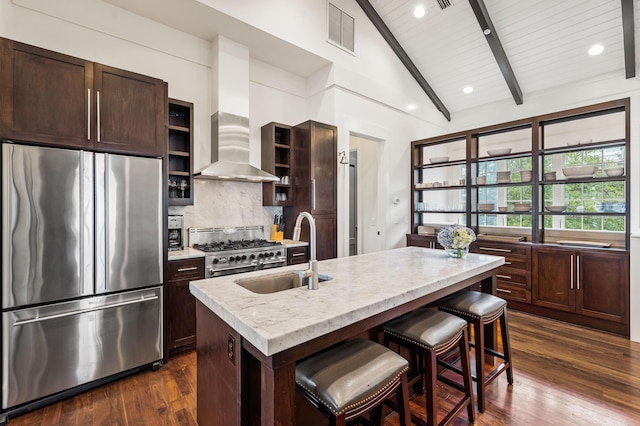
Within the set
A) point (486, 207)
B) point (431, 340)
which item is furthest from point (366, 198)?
point (431, 340)

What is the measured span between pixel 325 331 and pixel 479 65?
551 centimetres

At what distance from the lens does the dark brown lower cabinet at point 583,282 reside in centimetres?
320

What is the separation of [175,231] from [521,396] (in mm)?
3445

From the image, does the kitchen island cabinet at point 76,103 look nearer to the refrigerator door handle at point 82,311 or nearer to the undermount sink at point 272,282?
the refrigerator door handle at point 82,311

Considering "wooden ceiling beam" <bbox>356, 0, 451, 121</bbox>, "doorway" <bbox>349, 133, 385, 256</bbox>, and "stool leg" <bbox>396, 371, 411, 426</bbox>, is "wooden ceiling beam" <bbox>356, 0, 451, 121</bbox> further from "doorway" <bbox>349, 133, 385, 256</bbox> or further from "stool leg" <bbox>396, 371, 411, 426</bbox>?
"stool leg" <bbox>396, 371, 411, 426</bbox>

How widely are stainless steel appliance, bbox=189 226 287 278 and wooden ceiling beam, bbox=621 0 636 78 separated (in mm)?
4950

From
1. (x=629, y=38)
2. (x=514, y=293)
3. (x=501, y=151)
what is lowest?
(x=514, y=293)

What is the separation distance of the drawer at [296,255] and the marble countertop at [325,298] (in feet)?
4.42

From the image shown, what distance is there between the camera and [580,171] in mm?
3576

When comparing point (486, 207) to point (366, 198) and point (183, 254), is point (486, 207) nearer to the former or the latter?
point (366, 198)

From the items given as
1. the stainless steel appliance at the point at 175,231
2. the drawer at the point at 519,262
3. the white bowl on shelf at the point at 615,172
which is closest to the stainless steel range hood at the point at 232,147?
the stainless steel appliance at the point at 175,231

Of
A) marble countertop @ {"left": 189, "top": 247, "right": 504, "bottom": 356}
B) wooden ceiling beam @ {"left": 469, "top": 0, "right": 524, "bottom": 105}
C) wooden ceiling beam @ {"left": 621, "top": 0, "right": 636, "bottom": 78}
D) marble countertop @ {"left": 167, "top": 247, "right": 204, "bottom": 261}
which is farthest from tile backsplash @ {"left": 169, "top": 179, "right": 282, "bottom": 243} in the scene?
wooden ceiling beam @ {"left": 621, "top": 0, "right": 636, "bottom": 78}

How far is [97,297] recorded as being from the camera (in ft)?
7.41

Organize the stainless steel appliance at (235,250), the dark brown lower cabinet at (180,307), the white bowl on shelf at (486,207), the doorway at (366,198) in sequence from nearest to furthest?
the dark brown lower cabinet at (180,307) < the stainless steel appliance at (235,250) < the white bowl on shelf at (486,207) < the doorway at (366,198)
